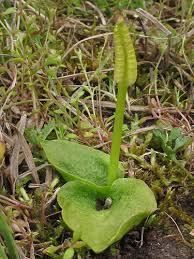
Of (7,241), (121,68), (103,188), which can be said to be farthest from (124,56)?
(7,241)

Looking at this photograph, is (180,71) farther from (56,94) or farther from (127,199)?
(127,199)

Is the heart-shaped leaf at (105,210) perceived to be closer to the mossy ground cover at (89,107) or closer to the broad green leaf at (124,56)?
the mossy ground cover at (89,107)

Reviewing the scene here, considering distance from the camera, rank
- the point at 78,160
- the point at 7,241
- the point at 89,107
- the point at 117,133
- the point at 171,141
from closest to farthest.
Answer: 1. the point at 7,241
2. the point at 117,133
3. the point at 78,160
4. the point at 171,141
5. the point at 89,107

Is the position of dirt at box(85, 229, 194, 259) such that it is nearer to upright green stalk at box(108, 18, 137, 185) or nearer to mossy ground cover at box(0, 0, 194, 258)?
mossy ground cover at box(0, 0, 194, 258)

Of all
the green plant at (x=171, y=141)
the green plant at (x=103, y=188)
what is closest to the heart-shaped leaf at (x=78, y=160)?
the green plant at (x=103, y=188)

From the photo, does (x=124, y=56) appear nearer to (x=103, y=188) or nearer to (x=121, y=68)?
(x=121, y=68)

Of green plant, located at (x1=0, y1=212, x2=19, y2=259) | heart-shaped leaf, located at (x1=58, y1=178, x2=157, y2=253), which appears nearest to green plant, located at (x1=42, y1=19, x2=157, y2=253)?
heart-shaped leaf, located at (x1=58, y1=178, x2=157, y2=253)

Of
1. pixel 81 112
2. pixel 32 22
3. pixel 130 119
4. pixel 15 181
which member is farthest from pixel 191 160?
pixel 32 22

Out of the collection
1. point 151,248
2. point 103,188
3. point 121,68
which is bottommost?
point 151,248
